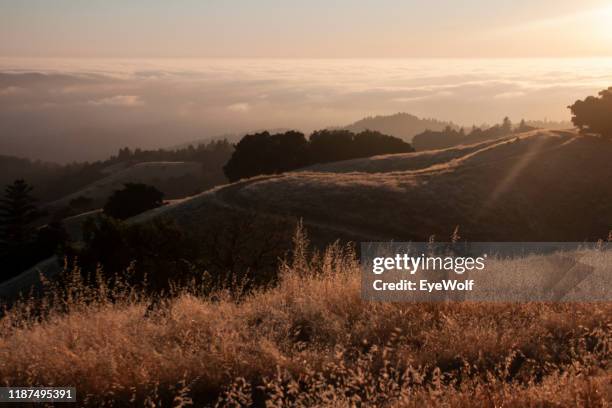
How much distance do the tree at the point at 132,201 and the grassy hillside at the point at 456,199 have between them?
14.7m

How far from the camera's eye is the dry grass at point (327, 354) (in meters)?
4.72

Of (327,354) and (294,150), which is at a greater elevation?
Answer: (294,150)

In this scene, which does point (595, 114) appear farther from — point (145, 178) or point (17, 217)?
point (145, 178)

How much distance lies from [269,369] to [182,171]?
154 metres

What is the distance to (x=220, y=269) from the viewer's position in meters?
20.2

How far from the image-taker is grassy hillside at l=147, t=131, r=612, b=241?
44.2 m

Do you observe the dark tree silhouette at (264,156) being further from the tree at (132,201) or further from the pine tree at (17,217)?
the pine tree at (17,217)

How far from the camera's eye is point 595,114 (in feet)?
222

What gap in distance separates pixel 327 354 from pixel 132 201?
63.9 meters

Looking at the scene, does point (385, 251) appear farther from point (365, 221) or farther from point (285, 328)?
point (365, 221)

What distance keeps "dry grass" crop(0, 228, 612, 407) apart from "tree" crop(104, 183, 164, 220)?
197 ft
